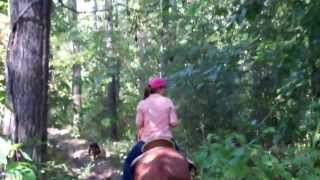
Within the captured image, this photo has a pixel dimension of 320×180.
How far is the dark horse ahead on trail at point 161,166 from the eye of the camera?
641 centimetres

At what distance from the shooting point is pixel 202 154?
6.20 meters

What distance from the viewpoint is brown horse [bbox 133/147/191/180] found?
21.0ft

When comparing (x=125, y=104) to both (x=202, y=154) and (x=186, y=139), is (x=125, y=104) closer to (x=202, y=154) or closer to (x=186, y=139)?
(x=186, y=139)

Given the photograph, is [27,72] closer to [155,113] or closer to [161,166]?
[161,166]

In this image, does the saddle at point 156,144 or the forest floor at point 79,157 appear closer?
the saddle at point 156,144

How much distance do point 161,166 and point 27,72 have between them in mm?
1729

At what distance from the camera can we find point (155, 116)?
25.1 feet

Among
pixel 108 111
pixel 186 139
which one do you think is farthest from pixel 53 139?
pixel 108 111

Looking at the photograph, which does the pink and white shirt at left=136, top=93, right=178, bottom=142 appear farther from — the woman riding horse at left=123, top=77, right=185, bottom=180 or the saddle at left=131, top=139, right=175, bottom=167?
the saddle at left=131, top=139, right=175, bottom=167

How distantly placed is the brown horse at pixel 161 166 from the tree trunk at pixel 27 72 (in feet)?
3.56

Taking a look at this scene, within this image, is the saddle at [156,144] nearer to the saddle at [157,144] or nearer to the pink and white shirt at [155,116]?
the saddle at [157,144]

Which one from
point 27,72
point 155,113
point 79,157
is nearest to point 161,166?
point 155,113

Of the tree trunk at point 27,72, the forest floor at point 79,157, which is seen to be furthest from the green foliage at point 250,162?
the forest floor at point 79,157

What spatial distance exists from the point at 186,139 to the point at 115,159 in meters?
2.50
